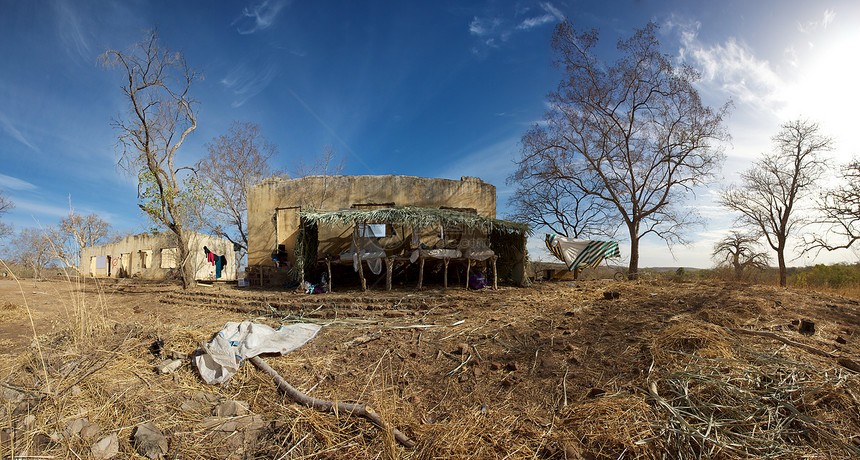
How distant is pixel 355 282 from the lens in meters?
12.6

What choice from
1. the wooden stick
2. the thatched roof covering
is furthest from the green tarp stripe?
the wooden stick

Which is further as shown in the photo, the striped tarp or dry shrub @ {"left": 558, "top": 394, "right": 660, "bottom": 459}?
the striped tarp

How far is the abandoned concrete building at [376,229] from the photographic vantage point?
10617 mm

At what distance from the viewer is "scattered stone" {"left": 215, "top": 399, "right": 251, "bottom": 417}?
124 inches

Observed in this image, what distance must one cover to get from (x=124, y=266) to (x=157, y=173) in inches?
685

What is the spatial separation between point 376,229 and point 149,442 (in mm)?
8259

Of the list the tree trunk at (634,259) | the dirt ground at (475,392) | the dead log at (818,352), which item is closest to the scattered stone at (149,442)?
the dirt ground at (475,392)

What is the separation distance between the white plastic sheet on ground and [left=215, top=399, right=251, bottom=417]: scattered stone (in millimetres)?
613

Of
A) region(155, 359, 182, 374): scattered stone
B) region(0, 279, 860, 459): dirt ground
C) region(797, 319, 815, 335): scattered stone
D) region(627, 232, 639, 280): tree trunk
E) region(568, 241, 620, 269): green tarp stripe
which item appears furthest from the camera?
region(627, 232, 639, 280): tree trunk

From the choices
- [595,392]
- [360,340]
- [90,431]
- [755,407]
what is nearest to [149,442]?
[90,431]

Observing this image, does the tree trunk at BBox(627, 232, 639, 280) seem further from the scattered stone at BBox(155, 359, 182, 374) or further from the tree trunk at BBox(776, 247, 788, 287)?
the scattered stone at BBox(155, 359, 182, 374)

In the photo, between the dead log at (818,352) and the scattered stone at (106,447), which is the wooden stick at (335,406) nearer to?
the scattered stone at (106,447)

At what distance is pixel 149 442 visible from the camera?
271 centimetres

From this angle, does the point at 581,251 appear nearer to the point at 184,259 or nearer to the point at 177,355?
the point at 177,355
